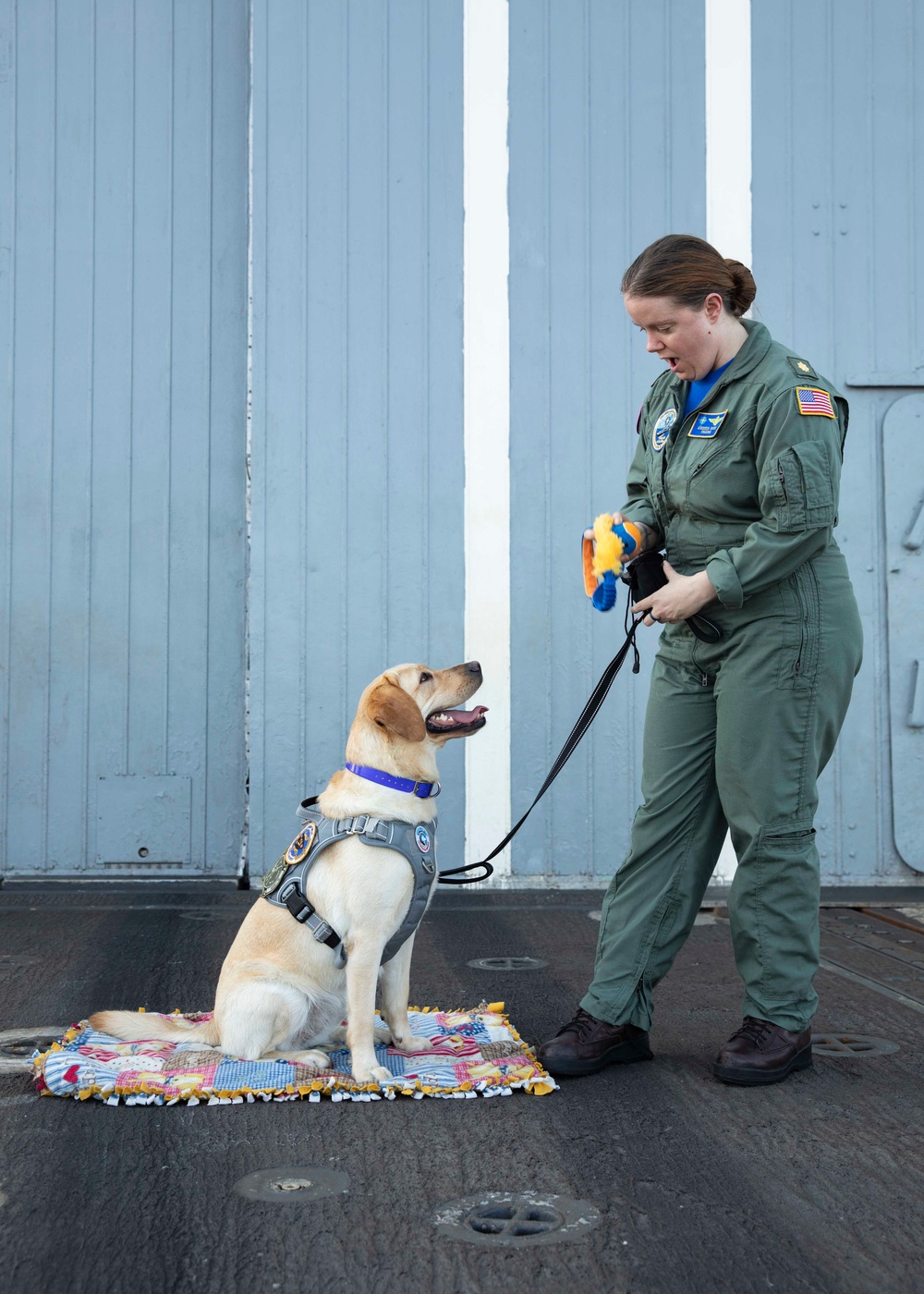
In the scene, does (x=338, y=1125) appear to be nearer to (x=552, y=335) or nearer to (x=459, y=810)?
(x=459, y=810)

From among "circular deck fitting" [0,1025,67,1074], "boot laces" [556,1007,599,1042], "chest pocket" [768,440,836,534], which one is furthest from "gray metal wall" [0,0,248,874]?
"chest pocket" [768,440,836,534]

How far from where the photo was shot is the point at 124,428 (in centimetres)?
511

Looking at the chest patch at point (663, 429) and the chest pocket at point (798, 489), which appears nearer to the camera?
the chest pocket at point (798, 489)

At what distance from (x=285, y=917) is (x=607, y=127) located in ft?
13.1

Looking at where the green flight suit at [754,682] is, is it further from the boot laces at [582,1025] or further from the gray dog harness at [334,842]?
the gray dog harness at [334,842]

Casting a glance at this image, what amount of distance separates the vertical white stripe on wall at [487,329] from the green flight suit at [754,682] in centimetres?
250

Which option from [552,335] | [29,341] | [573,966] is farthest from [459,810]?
[29,341]

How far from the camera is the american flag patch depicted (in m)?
2.26

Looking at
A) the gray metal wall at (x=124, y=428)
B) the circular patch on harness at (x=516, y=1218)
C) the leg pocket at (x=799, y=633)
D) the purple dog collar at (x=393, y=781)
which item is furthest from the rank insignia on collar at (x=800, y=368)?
the gray metal wall at (x=124, y=428)

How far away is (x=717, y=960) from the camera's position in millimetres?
3570

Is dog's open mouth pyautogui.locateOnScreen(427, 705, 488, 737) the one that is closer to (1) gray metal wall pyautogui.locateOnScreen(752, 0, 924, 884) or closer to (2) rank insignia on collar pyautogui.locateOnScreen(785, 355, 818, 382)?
(2) rank insignia on collar pyautogui.locateOnScreen(785, 355, 818, 382)

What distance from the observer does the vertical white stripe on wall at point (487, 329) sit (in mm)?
5012

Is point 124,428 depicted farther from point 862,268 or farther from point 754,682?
point 754,682

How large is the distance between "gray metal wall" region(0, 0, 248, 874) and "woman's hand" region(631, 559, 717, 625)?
122 inches
